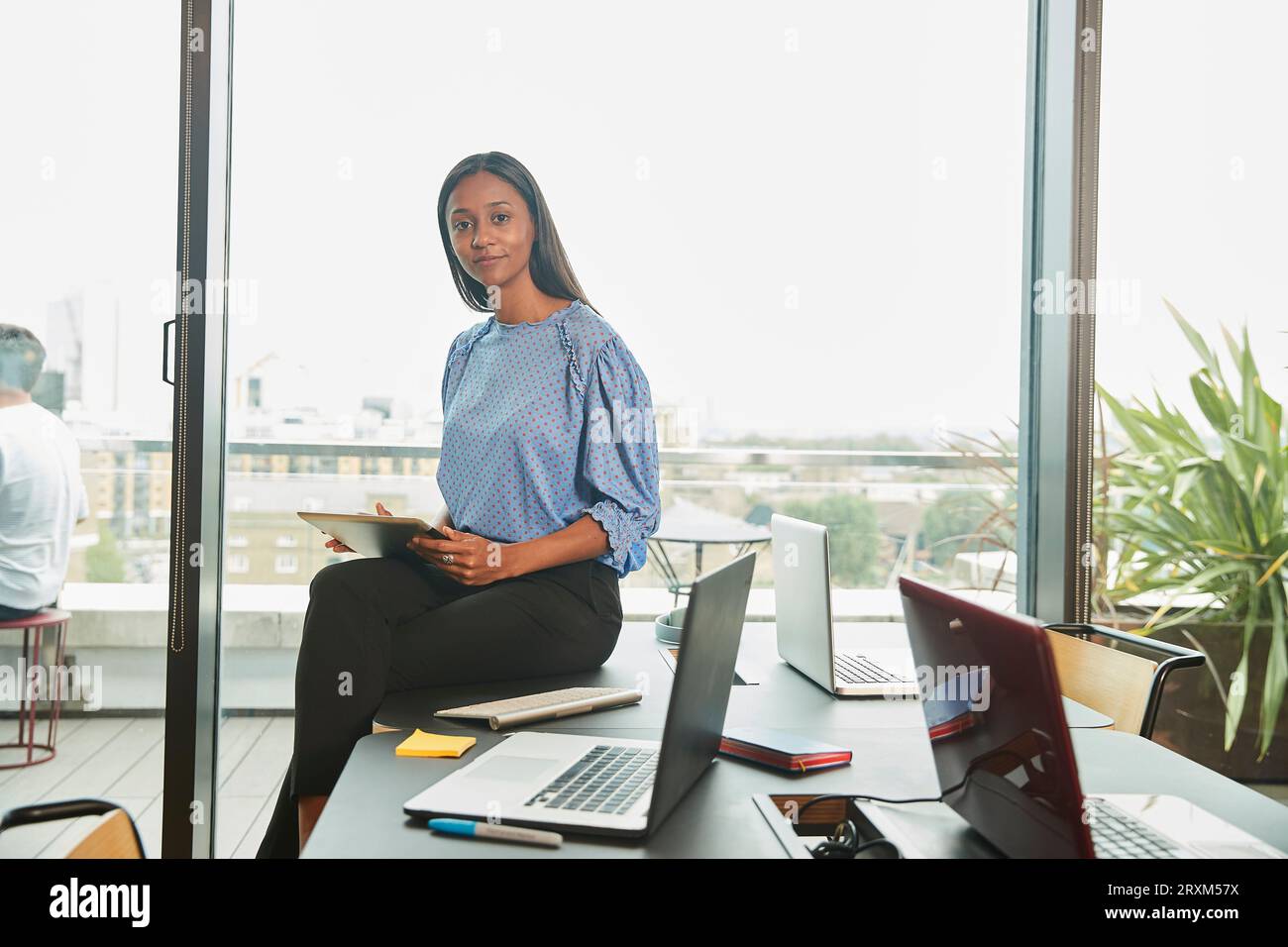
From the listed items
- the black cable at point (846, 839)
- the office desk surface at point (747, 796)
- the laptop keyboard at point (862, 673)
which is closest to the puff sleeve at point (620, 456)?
the laptop keyboard at point (862, 673)

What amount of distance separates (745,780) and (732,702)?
36 cm

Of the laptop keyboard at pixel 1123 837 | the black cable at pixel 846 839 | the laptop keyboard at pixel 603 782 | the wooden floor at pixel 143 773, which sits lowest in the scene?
the wooden floor at pixel 143 773

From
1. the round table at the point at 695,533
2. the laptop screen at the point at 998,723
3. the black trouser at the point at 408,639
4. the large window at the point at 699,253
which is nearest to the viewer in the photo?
the laptop screen at the point at 998,723

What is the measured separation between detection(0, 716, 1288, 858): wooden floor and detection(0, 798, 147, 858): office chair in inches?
57.1

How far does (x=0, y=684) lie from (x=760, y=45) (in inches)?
119

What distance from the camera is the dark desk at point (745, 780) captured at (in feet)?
2.90

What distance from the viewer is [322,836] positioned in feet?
2.89

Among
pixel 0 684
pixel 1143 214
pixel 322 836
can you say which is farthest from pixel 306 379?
pixel 1143 214

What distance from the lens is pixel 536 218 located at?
2.02 meters

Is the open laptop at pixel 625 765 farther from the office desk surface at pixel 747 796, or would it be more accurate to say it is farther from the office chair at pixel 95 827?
the office chair at pixel 95 827

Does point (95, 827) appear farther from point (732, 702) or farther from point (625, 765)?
point (732, 702)

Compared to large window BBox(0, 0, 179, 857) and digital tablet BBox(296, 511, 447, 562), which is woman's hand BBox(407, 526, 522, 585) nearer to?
digital tablet BBox(296, 511, 447, 562)

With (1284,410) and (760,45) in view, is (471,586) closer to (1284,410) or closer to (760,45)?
(760,45)

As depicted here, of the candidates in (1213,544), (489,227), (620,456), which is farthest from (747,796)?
(1213,544)
